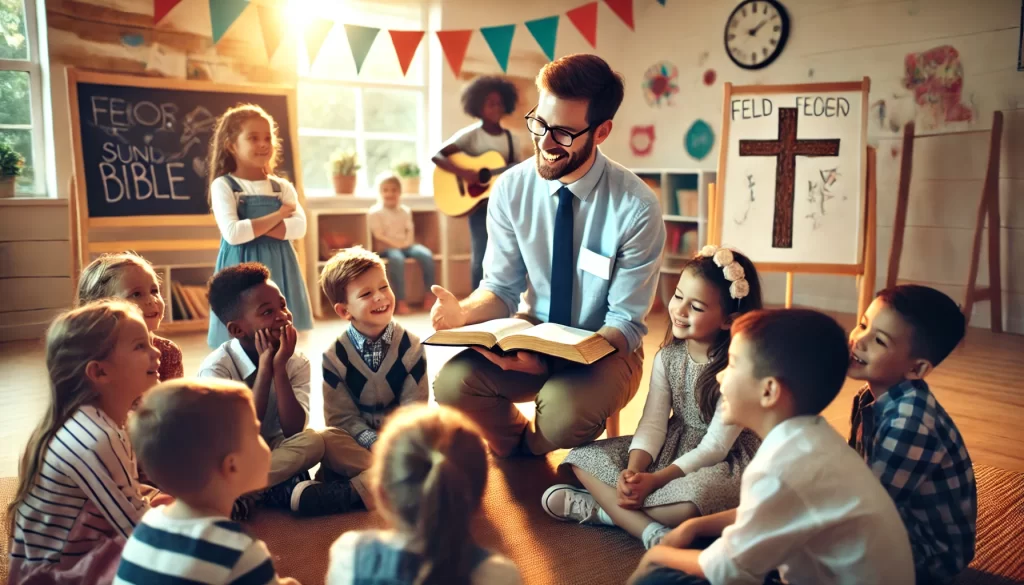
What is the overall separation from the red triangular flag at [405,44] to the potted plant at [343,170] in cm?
63

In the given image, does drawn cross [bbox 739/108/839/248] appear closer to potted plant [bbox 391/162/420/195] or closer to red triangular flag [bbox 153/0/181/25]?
potted plant [bbox 391/162/420/195]

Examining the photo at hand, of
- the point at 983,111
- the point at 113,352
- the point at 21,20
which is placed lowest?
the point at 113,352

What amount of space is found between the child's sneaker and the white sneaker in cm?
45

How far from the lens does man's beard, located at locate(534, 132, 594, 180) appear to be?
2.06m

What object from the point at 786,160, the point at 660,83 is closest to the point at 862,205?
the point at 786,160

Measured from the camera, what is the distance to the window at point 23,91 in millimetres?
3834

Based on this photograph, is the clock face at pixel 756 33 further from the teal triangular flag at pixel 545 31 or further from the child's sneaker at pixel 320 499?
the child's sneaker at pixel 320 499

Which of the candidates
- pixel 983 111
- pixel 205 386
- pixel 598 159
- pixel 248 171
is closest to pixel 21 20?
pixel 248 171

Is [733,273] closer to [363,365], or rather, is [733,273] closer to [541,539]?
[541,539]

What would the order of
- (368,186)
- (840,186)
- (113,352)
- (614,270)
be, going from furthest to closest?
1. (368,186)
2. (840,186)
3. (614,270)
4. (113,352)

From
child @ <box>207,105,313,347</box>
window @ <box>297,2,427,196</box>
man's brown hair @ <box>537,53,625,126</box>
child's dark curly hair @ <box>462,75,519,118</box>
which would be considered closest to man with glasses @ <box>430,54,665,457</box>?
man's brown hair @ <box>537,53,625,126</box>

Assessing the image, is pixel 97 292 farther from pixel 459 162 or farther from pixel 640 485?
pixel 459 162

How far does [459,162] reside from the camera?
4188 millimetres

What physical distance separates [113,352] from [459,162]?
293 centimetres
